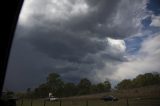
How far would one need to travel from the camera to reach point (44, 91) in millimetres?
115625

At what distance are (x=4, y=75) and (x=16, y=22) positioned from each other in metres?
0.86

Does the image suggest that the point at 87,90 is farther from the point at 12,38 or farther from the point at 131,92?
the point at 12,38

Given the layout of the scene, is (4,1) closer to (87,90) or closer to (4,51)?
(4,51)

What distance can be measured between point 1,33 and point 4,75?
663 mm

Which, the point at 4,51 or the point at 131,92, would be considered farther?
the point at 131,92

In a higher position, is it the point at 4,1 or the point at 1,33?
the point at 4,1

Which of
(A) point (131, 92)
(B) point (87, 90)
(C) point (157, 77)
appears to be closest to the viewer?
(A) point (131, 92)

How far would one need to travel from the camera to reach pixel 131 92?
7975 cm

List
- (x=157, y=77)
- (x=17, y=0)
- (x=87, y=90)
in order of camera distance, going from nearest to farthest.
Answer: (x=17, y=0)
(x=157, y=77)
(x=87, y=90)

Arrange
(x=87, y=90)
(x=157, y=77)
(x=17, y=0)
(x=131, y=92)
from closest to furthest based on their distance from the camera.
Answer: (x=17, y=0), (x=131, y=92), (x=157, y=77), (x=87, y=90)

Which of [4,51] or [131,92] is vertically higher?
[131,92]

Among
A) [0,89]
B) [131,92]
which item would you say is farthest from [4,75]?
[131,92]

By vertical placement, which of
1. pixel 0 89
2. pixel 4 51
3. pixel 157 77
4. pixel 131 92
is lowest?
pixel 0 89

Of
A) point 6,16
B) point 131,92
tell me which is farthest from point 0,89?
point 131,92
